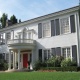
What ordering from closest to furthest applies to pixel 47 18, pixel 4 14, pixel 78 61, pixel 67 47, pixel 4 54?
pixel 78 61 < pixel 67 47 < pixel 47 18 < pixel 4 54 < pixel 4 14

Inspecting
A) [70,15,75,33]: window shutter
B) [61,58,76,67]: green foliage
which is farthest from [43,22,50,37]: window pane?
[61,58,76,67]: green foliage

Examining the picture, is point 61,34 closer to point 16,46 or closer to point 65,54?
point 65,54

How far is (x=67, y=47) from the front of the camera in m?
28.0

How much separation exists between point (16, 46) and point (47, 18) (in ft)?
20.2

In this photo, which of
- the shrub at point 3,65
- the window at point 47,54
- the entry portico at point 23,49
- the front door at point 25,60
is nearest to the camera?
the window at point 47,54

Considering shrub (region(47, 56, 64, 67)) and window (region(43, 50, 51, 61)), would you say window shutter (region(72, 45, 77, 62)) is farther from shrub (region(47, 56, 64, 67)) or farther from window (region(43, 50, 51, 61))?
window (region(43, 50, 51, 61))

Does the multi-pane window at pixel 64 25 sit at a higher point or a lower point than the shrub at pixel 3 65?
higher

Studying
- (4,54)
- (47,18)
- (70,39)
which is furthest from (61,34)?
(4,54)

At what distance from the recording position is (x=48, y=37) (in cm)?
3067

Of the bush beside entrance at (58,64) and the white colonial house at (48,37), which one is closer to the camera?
the bush beside entrance at (58,64)

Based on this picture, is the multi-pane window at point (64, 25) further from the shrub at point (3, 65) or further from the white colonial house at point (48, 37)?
the shrub at point (3, 65)

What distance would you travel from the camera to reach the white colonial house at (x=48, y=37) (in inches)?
1067

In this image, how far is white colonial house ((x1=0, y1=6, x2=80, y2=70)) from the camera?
27.1m

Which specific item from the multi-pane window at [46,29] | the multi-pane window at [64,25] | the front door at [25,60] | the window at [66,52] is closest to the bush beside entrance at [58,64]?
the window at [66,52]
